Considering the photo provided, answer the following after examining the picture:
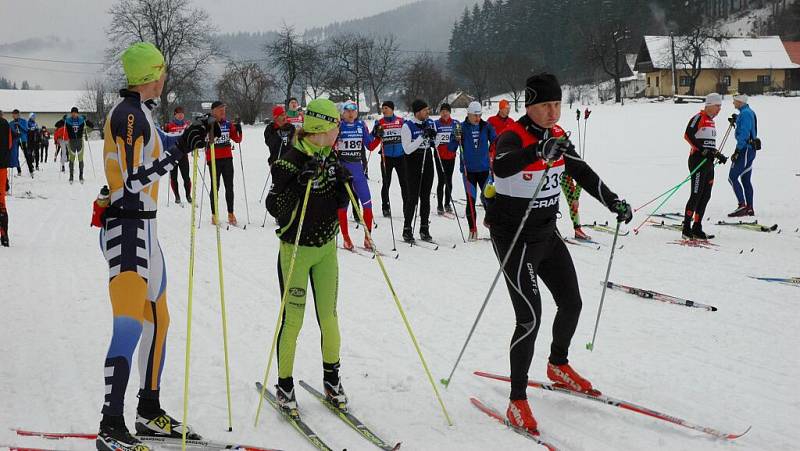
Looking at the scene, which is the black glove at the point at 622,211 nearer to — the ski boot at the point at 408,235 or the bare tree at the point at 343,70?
the ski boot at the point at 408,235

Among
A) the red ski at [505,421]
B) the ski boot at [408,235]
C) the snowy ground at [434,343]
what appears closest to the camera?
the red ski at [505,421]

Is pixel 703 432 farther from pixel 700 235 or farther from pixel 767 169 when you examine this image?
pixel 767 169

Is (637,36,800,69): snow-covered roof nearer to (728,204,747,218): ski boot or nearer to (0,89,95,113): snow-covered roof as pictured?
(728,204,747,218): ski boot

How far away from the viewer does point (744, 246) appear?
945 centimetres

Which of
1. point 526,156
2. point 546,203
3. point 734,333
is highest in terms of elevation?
point 526,156

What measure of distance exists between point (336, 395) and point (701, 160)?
7794 mm

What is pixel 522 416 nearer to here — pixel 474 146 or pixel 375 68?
pixel 474 146

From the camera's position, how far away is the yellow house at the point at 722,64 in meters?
63.4

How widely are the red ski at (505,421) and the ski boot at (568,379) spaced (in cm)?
53

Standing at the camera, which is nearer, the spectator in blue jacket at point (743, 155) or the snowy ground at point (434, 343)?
the snowy ground at point (434, 343)

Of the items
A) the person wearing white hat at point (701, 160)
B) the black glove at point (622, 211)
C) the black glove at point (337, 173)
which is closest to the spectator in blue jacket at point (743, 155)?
the person wearing white hat at point (701, 160)

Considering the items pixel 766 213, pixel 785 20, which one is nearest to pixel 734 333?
pixel 766 213

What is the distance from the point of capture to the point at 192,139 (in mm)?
3457

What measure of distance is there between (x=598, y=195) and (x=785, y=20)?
9680 centimetres
